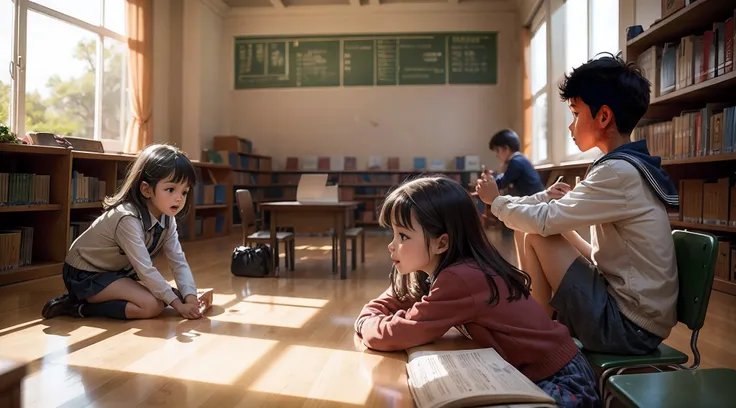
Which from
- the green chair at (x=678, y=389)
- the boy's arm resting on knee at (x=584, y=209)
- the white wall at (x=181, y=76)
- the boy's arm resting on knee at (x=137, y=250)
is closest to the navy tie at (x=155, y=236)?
the boy's arm resting on knee at (x=137, y=250)

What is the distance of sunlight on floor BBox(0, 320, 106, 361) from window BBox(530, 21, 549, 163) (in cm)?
580

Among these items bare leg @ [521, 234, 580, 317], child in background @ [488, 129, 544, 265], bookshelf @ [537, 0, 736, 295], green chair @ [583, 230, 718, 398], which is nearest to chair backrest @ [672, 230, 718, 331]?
green chair @ [583, 230, 718, 398]


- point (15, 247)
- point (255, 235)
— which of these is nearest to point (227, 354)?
point (255, 235)

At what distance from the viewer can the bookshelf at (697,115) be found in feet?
8.94

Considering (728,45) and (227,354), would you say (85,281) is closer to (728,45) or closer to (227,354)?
(227,354)

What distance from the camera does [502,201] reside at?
4.95 feet

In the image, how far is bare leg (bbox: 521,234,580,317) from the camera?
4.35 feet

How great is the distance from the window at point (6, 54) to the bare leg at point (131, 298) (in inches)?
134

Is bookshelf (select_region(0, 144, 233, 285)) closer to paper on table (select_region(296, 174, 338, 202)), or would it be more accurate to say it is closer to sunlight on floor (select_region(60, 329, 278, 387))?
paper on table (select_region(296, 174, 338, 202))

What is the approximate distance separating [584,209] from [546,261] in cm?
19

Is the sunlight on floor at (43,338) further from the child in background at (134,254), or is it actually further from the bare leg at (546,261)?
the bare leg at (546,261)

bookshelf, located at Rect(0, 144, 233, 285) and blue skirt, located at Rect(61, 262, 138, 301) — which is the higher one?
bookshelf, located at Rect(0, 144, 233, 285)

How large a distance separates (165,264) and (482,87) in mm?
5932

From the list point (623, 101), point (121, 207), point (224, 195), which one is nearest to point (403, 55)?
point (224, 195)
